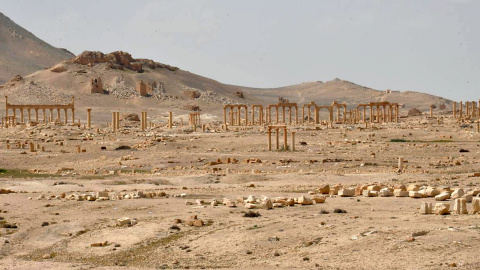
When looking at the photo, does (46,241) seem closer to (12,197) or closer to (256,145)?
(12,197)

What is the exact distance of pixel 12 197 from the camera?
2102cm

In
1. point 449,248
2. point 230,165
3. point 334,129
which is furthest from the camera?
Answer: point 334,129

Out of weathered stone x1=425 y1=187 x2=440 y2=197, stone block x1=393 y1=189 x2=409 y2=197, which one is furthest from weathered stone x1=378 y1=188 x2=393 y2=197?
weathered stone x1=425 y1=187 x2=440 y2=197

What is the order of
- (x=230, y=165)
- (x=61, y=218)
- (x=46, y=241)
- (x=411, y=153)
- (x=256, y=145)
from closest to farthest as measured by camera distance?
(x=46, y=241) < (x=61, y=218) < (x=230, y=165) < (x=411, y=153) < (x=256, y=145)

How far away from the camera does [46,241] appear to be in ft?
49.4

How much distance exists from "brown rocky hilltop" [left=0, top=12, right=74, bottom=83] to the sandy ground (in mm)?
131311

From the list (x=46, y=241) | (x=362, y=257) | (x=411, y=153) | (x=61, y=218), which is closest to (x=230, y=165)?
(x=411, y=153)

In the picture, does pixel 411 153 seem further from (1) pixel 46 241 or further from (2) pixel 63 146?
(1) pixel 46 241

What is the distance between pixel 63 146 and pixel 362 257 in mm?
38915

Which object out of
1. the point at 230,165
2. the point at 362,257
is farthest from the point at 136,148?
the point at 362,257

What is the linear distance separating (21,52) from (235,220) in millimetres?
172715

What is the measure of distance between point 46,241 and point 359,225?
572cm

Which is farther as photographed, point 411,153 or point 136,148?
point 136,148

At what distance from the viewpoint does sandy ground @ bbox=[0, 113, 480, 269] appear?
12156 millimetres
